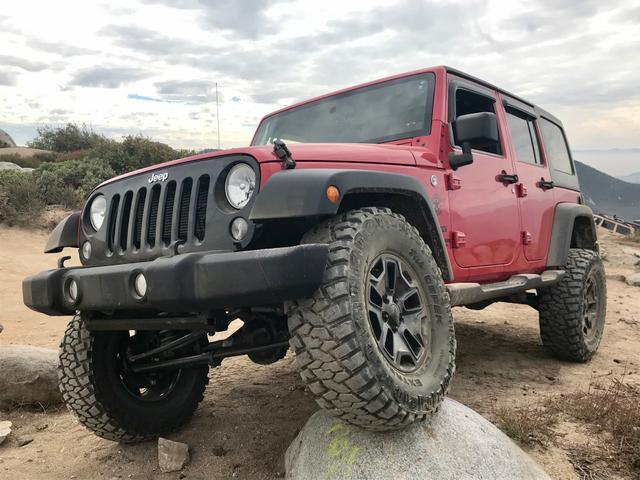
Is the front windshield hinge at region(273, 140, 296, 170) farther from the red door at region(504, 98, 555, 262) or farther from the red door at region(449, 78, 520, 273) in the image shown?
the red door at region(504, 98, 555, 262)

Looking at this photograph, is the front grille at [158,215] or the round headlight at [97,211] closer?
the front grille at [158,215]

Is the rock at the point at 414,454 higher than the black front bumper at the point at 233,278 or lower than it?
lower

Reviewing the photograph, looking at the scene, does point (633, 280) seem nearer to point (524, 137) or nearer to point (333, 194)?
point (524, 137)

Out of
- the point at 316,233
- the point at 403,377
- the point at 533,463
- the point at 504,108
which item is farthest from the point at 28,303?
the point at 504,108

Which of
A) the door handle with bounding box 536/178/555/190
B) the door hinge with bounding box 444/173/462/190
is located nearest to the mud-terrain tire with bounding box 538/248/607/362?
the door handle with bounding box 536/178/555/190

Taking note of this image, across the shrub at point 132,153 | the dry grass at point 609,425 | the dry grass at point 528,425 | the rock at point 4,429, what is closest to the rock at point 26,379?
the rock at point 4,429

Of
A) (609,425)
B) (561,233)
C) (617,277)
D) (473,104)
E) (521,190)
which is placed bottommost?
(617,277)

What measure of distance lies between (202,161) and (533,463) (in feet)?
6.64

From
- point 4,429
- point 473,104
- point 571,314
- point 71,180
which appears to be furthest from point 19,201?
point 571,314

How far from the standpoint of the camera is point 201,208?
7.30ft

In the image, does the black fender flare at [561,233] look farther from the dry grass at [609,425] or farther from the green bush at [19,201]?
the green bush at [19,201]

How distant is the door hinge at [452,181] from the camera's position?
10.2 feet

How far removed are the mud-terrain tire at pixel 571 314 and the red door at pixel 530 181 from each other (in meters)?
0.35

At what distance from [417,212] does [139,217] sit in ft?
4.59
